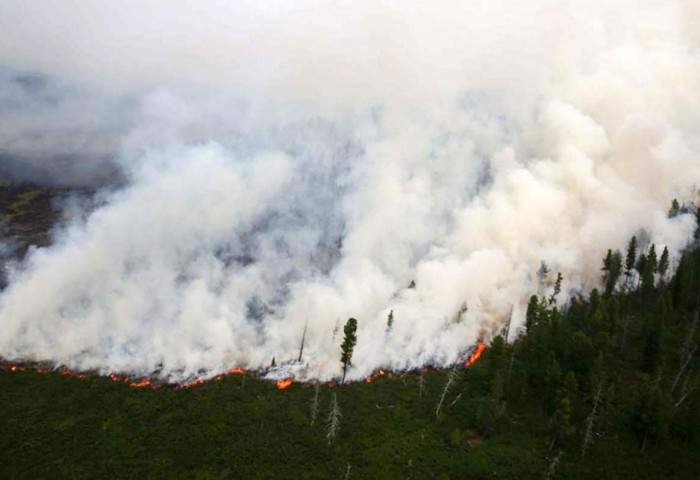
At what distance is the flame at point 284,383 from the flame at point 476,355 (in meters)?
51.4

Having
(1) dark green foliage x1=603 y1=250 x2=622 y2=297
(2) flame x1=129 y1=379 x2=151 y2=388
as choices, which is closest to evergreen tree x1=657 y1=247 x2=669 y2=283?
(1) dark green foliage x1=603 y1=250 x2=622 y2=297

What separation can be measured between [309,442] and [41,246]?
15371 cm

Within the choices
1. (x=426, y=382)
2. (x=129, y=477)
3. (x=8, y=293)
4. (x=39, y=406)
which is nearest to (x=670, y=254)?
(x=426, y=382)

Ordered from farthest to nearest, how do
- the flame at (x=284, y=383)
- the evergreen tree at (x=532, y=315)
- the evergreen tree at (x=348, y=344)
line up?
1. the evergreen tree at (x=532, y=315)
2. the evergreen tree at (x=348, y=344)
3. the flame at (x=284, y=383)

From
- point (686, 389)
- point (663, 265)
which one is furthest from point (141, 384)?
point (663, 265)

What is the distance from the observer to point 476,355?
5477 inches

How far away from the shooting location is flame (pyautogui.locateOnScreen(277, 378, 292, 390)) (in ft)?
396

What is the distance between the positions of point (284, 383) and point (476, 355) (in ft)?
190

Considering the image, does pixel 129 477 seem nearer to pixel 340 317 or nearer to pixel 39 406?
pixel 39 406

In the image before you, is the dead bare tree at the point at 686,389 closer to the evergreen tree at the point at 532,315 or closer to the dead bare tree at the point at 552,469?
the dead bare tree at the point at 552,469

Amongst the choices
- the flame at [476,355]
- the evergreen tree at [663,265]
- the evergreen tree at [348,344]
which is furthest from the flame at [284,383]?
the evergreen tree at [663,265]

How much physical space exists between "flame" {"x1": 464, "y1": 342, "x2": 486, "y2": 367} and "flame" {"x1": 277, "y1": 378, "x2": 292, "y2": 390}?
168 ft

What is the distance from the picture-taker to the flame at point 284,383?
396 ft

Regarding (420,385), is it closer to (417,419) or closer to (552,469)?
(417,419)
